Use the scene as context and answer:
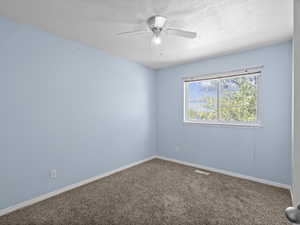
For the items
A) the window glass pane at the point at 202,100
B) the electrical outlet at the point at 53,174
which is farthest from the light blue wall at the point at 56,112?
the window glass pane at the point at 202,100

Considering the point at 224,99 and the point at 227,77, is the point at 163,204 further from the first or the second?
the point at 227,77

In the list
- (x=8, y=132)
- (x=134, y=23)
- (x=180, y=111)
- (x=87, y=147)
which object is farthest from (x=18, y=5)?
(x=180, y=111)

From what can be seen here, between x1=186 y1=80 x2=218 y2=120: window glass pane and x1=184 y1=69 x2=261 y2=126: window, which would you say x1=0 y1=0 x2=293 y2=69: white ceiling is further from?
x1=186 y1=80 x2=218 y2=120: window glass pane

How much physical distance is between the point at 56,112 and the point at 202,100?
9.71ft

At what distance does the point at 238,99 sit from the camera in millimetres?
2982

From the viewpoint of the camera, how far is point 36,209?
6.18ft

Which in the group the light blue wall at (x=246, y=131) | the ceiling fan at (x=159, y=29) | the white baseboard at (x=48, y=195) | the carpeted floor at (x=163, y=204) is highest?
the ceiling fan at (x=159, y=29)

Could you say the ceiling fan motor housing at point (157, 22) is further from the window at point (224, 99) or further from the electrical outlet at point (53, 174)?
the electrical outlet at point (53, 174)

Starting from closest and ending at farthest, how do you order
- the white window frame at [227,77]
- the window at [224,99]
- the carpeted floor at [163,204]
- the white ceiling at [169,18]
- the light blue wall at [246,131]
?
the white ceiling at [169,18] → the carpeted floor at [163,204] → the light blue wall at [246,131] → the white window frame at [227,77] → the window at [224,99]

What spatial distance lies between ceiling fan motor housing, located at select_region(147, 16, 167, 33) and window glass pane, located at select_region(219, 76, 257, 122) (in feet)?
6.49

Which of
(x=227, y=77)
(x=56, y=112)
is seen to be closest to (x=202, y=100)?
(x=227, y=77)

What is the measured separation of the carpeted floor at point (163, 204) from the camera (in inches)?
67.8

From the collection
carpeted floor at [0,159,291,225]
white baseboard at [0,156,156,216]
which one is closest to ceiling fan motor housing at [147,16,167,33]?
carpeted floor at [0,159,291,225]

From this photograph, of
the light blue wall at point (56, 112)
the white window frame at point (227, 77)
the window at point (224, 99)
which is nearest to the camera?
the light blue wall at point (56, 112)
